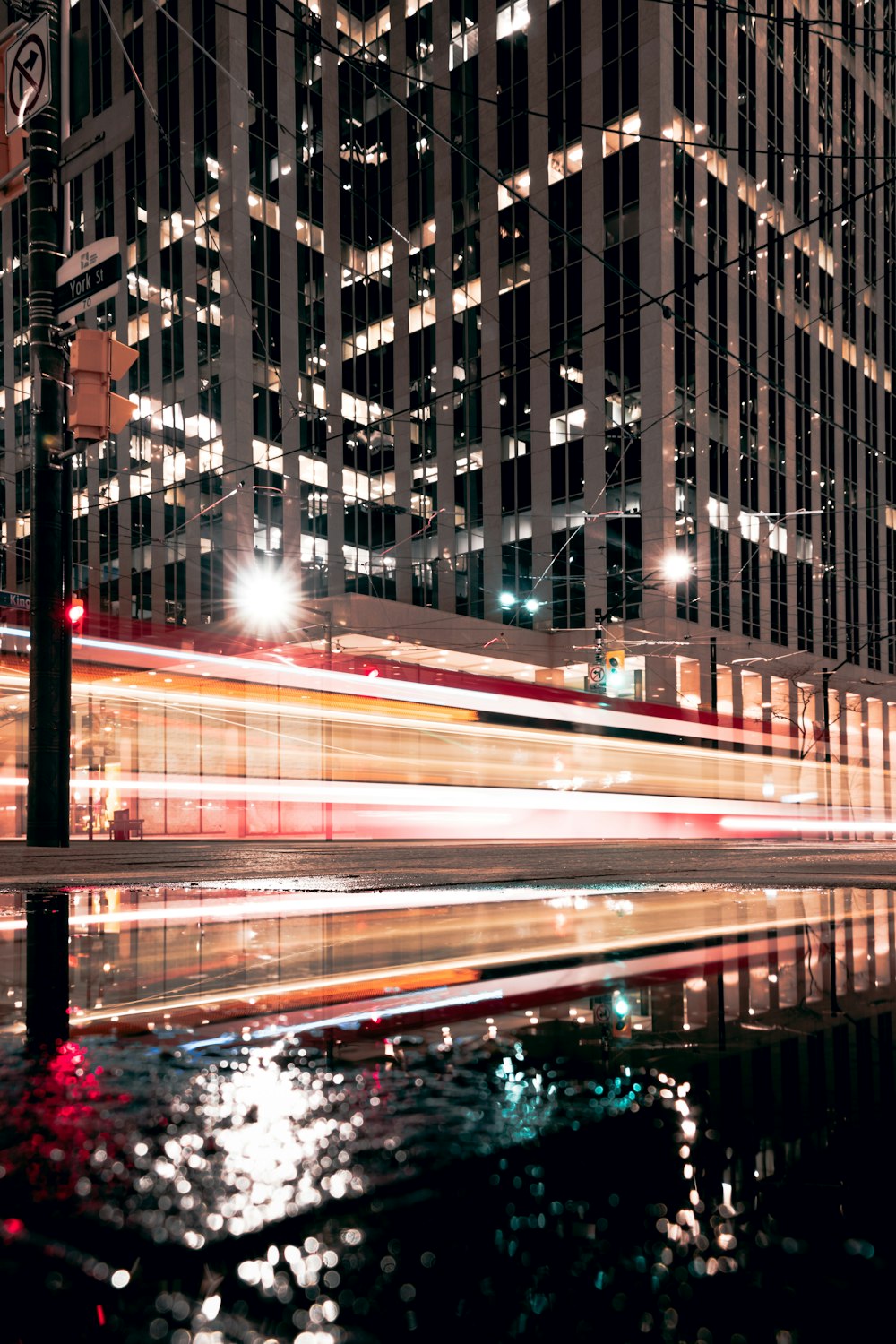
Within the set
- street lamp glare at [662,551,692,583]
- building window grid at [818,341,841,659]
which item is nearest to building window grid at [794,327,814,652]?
building window grid at [818,341,841,659]

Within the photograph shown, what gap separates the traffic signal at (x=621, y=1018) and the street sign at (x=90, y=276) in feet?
28.9

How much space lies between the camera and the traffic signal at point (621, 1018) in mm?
2588

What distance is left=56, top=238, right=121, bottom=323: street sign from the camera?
31.8 ft

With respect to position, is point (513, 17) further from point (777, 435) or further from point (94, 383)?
point (94, 383)

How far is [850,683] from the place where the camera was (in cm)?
5281

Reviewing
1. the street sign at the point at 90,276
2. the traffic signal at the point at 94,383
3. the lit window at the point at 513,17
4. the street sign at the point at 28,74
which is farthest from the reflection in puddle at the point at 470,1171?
the lit window at the point at 513,17

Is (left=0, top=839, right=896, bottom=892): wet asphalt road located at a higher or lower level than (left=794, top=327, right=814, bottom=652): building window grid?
lower

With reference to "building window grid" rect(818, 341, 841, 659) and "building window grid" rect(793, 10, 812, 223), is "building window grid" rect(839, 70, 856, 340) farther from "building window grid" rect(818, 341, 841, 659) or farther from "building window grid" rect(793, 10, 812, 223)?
"building window grid" rect(818, 341, 841, 659)

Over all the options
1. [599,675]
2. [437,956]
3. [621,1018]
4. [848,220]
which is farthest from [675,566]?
[621,1018]

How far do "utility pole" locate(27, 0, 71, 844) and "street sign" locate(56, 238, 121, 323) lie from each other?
0.41 m

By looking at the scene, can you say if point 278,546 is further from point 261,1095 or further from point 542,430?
point 261,1095

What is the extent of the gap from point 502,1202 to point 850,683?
182ft

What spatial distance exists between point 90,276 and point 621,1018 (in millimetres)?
9344

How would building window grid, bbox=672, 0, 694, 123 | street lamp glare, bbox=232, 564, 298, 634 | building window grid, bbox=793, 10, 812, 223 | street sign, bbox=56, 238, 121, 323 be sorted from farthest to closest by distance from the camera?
building window grid, bbox=793, 10, 812, 223 → street lamp glare, bbox=232, 564, 298, 634 → building window grid, bbox=672, 0, 694, 123 → street sign, bbox=56, 238, 121, 323
